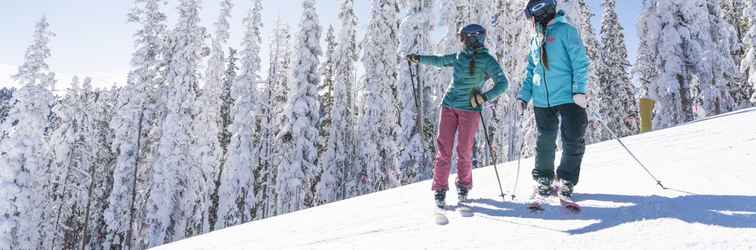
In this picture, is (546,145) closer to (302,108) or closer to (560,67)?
(560,67)

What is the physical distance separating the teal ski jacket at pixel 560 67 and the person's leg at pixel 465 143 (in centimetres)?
75

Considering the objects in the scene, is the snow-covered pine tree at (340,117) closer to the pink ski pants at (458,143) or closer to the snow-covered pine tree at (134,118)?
the snow-covered pine tree at (134,118)

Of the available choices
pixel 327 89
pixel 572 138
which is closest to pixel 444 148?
pixel 572 138

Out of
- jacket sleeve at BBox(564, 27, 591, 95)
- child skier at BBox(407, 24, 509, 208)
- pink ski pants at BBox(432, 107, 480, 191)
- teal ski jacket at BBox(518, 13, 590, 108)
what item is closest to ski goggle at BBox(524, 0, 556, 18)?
teal ski jacket at BBox(518, 13, 590, 108)

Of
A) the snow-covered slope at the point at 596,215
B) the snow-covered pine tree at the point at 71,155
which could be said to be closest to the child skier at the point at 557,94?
the snow-covered slope at the point at 596,215

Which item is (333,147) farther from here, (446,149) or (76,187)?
(446,149)

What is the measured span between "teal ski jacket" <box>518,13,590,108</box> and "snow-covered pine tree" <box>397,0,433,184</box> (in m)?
17.7

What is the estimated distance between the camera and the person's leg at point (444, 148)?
16.0 ft

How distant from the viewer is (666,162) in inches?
208

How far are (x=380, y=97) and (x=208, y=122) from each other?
34.8 feet

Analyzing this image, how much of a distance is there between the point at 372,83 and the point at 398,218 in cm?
2374

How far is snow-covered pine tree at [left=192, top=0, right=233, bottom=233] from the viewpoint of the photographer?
89.7ft

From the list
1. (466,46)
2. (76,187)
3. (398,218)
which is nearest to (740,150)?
(466,46)

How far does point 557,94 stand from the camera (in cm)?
425
